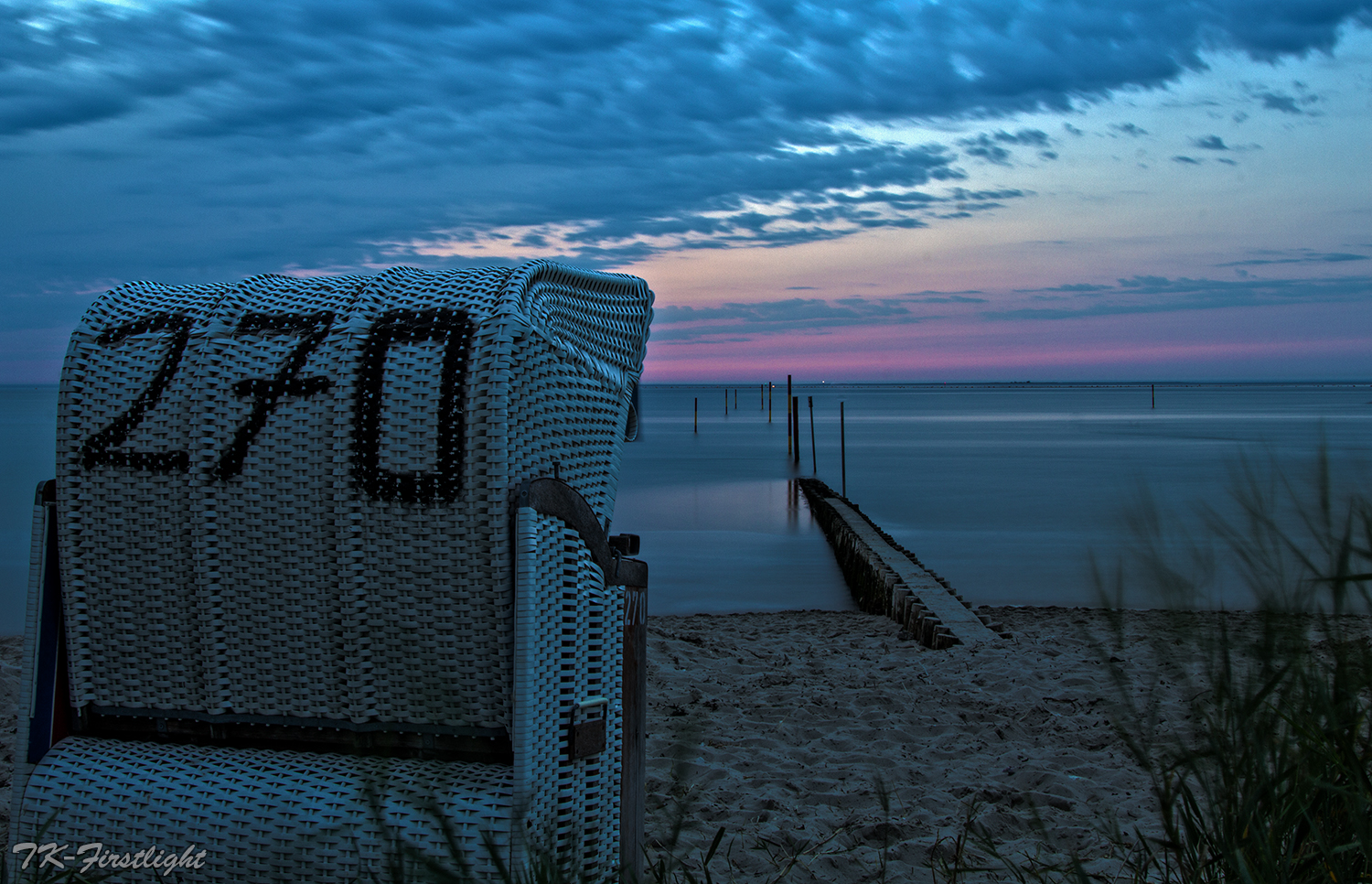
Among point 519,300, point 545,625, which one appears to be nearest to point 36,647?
point 545,625

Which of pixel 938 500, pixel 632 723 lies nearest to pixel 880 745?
pixel 632 723

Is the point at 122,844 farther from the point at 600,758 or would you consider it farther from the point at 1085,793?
the point at 1085,793

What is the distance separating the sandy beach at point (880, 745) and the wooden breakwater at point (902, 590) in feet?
0.65

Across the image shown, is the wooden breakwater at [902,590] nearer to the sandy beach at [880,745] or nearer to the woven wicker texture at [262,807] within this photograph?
the sandy beach at [880,745]

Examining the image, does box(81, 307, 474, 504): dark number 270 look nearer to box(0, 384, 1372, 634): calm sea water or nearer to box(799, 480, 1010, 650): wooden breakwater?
box(0, 384, 1372, 634): calm sea water

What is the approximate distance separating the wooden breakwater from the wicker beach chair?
4.51 meters

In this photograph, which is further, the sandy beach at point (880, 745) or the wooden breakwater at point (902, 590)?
the wooden breakwater at point (902, 590)

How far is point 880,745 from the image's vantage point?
13.1ft

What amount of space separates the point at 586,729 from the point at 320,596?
0.52 metres

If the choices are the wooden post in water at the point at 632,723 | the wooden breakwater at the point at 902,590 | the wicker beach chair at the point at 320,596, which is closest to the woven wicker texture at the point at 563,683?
the wicker beach chair at the point at 320,596

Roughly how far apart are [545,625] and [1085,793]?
8.41 ft

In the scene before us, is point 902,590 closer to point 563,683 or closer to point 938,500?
point 563,683

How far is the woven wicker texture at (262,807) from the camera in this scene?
154 centimetres

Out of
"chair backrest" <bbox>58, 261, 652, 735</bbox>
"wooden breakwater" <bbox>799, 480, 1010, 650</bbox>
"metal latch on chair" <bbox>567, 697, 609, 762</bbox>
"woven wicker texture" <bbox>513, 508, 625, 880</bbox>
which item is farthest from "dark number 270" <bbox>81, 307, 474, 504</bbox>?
"wooden breakwater" <bbox>799, 480, 1010, 650</bbox>
